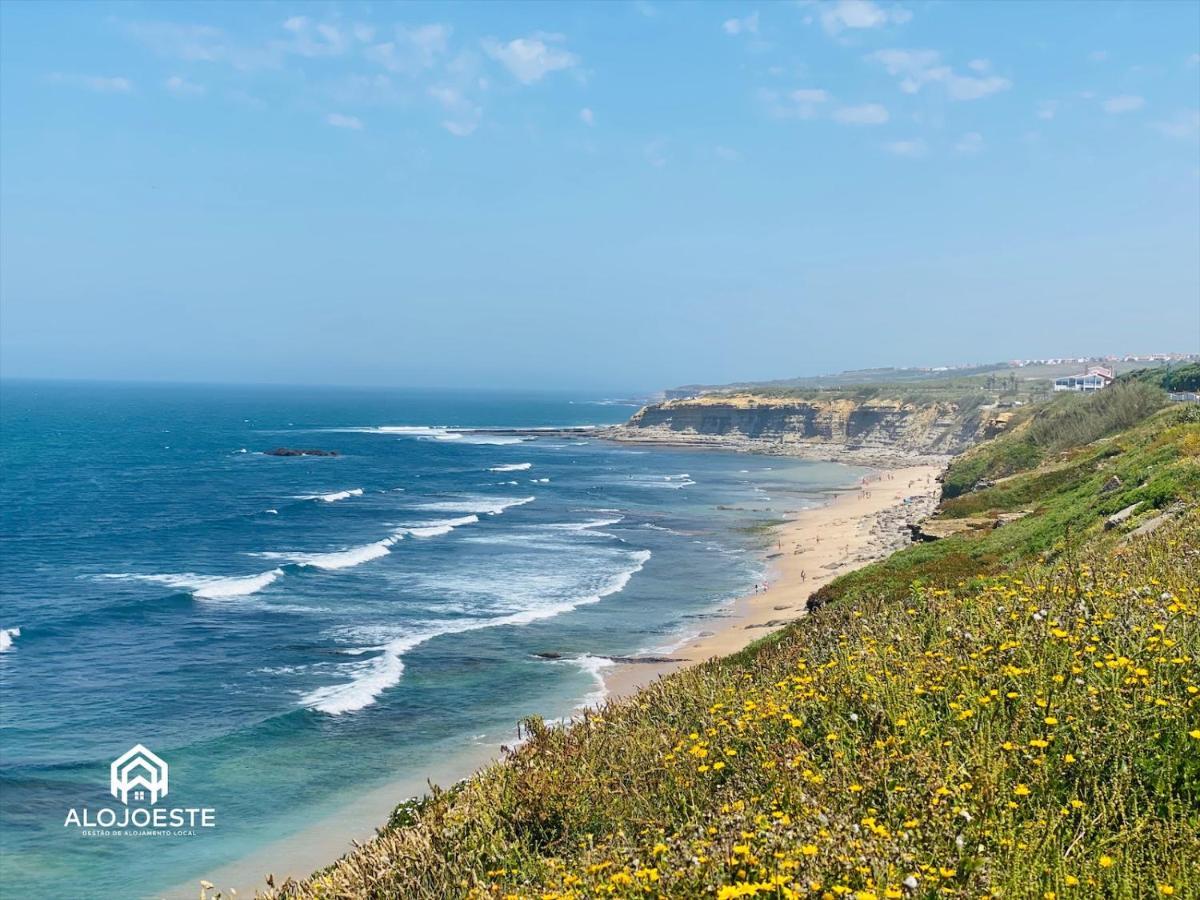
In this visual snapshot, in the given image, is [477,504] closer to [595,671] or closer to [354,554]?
[354,554]

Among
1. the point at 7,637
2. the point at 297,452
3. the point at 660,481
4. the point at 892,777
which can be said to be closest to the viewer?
the point at 892,777

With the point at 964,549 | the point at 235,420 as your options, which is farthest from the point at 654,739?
the point at 235,420

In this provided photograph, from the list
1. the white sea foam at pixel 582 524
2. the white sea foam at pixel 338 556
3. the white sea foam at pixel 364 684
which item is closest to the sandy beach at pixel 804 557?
the white sea foam at pixel 364 684

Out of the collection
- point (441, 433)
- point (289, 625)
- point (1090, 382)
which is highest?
point (1090, 382)

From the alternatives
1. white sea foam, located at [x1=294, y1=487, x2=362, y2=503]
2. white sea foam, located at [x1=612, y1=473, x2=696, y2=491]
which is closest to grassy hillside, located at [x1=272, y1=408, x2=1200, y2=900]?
white sea foam, located at [x1=294, y1=487, x2=362, y2=503]

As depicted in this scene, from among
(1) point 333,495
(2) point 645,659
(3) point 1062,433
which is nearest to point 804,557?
(3) point 1062,433
